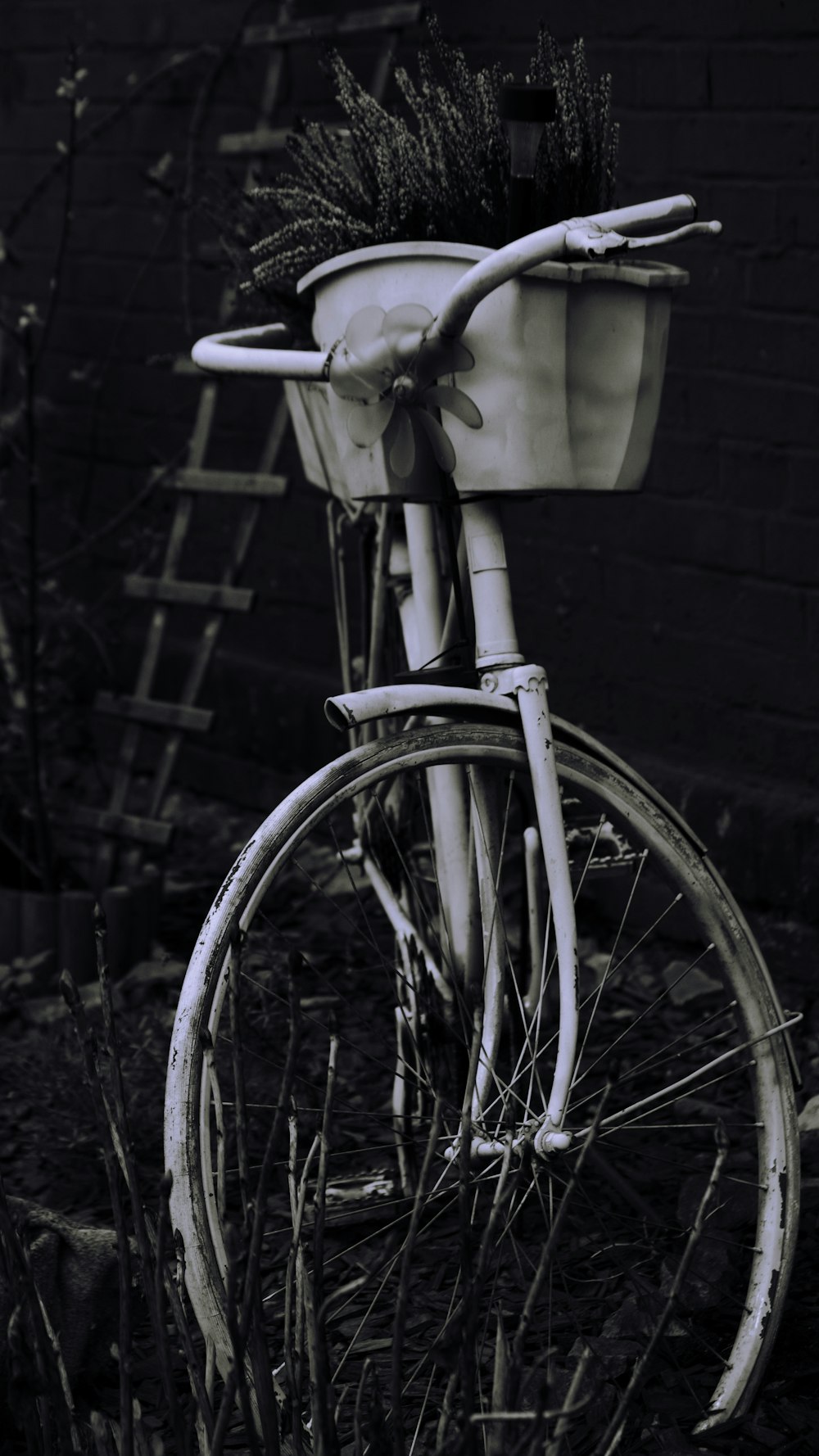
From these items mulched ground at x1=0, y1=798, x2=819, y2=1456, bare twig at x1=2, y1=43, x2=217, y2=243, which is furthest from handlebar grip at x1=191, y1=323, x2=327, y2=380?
bare twig at x1=2, y1=43, x2=217, y2=243

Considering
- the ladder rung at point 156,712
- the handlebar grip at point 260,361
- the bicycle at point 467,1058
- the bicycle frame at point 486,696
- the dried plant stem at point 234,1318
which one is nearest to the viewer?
the dried plant stem at point 234,1318

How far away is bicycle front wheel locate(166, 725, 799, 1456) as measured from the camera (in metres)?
1.45

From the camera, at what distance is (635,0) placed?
3.26 meters

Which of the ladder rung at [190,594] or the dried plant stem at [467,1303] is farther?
the ladder rung at [190,594]

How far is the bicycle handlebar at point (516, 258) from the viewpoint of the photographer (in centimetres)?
164

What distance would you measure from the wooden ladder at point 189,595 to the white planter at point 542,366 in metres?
1.58

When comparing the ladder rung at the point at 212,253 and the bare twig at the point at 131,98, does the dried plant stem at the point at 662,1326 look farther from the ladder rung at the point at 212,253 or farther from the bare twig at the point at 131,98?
the bare twig at the point at 131,98

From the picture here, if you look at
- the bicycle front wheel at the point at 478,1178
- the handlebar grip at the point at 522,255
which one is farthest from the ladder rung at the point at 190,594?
the handlebar grip at the point at 522,255

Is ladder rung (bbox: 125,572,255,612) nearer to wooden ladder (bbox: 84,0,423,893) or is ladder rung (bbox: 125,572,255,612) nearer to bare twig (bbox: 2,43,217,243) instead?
wooden ladder (bbox: 84,0,423,893)

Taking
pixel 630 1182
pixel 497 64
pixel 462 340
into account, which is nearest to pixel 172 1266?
pixel 630 1182

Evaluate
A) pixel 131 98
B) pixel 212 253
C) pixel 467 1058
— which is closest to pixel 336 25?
pixel 212 253

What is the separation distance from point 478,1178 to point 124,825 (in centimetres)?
188

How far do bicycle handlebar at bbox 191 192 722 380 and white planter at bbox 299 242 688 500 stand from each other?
5 centimetres

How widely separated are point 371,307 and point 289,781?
8.45ft
